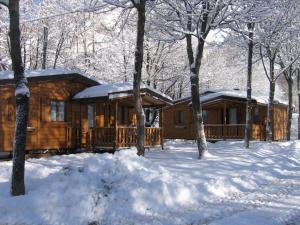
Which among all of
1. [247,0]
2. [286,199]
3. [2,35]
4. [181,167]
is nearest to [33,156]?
[181,167]

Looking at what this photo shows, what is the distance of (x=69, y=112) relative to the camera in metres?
20.1

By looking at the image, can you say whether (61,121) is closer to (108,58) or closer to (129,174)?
(129,174)

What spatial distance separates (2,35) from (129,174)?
28441mm

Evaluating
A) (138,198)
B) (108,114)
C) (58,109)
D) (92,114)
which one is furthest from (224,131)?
(138,198)

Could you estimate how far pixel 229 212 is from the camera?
8.08 meters

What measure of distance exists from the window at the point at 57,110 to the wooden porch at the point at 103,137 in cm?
80

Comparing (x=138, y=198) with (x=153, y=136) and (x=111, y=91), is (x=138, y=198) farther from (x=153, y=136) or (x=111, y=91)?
(x=153, y=136)

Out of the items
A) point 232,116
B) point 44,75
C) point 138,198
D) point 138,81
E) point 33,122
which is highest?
point 44,75

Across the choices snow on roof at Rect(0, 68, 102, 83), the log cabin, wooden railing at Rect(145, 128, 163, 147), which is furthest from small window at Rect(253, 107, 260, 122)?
snow on roof at Rect(0, 68, 102, 83)

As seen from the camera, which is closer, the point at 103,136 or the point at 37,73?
the point at 37,73

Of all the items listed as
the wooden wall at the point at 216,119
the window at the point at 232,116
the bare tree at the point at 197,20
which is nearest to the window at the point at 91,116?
the bare tree at the point at 197,20

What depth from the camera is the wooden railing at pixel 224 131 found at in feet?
93.8

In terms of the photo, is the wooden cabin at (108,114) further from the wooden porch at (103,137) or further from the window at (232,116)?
the window at (232,116)

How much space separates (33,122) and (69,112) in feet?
7.20
